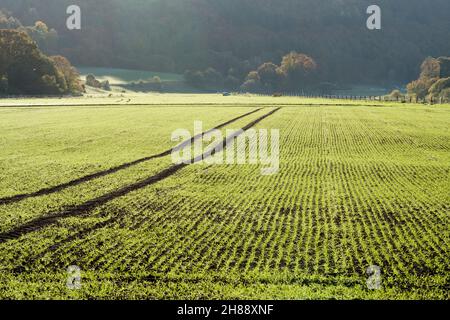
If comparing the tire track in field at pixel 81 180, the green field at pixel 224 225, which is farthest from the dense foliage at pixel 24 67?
the tire track in field at pixel 81 180

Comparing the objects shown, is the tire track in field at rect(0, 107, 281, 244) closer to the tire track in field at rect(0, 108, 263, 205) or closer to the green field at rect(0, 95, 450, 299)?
the green field at rect(0, 95, 450, 299)

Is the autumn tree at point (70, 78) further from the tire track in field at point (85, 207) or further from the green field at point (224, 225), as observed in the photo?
the tire track in field at point (85, 207)

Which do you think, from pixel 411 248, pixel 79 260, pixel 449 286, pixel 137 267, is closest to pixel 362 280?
pixel 449 286

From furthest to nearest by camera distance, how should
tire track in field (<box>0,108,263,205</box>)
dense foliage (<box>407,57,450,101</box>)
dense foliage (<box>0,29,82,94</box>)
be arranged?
dense foliage (<box>0,29,82,94</box>) < dense foliage (<box>407,57,450,101</box>) < tire track in field (<box>0,108,263,205</box>)

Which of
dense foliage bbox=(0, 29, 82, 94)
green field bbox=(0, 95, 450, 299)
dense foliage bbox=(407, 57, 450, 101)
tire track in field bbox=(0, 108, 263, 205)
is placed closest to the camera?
green field bbox=(0, 95, 450, 299)

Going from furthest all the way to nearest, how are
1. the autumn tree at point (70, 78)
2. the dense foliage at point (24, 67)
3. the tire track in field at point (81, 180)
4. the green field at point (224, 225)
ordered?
the autumn tree at point (70, 78), the dense foliage at point (24, 67), the tire track in field at point (81, 180), the green field at point (224, 225)

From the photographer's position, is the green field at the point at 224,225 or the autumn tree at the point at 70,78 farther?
the autumn tree at the point at 70,78

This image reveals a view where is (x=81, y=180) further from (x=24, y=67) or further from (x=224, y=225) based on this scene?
(x=24, y=67)

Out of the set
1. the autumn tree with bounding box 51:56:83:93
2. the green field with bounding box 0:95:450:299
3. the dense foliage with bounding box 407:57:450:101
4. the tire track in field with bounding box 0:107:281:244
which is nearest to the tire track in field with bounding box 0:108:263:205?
the green field with bounding box 0:95:450:299

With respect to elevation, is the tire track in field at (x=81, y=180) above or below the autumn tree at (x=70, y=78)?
below
